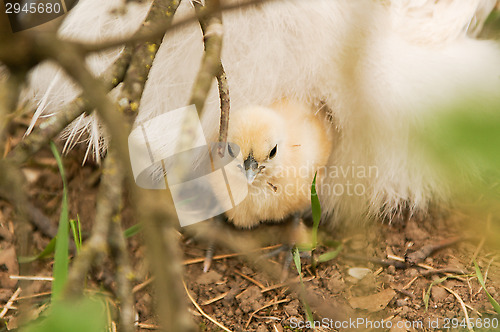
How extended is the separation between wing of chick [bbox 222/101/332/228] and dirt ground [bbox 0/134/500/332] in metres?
0.12

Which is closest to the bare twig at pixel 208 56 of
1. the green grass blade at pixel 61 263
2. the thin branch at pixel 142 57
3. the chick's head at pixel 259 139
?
the thin branch at pixel 142 57

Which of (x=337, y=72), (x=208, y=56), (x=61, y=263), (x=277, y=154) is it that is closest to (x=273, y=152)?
(x=277, y=154)

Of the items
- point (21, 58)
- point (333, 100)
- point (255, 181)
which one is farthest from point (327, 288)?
point (21, 58)

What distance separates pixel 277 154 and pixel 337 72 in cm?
30

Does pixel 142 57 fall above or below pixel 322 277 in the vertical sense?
above

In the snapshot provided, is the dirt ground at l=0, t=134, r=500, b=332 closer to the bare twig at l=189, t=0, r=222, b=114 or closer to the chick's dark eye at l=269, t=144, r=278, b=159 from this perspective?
the chick's dark eye at l=269, t=144, r=278, b=159

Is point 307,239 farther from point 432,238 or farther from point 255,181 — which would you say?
point 432,238

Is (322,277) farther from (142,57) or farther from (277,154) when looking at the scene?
(142,57)

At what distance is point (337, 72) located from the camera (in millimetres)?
900

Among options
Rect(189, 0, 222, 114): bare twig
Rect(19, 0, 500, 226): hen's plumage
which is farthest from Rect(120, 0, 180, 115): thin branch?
Rect(19, 0, 500, 226): hen's plumage

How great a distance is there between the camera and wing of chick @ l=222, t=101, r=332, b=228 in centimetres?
108

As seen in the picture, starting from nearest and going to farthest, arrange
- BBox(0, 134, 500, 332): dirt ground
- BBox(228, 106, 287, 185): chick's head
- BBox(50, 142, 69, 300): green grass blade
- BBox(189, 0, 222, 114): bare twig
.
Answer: BBox(50, 142, 69, 300): green grass blade, BBox(189, 0, 222, 114): bare twig, BBox(0, 134, 500, 332): dirt ground, BBox(228, 106, 287, 185): chick's head

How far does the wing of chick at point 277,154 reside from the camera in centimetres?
108

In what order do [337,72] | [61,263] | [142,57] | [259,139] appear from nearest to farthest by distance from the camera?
1. [61,263]
2. [142,57]
3. [337,72]
4. [259,139]
